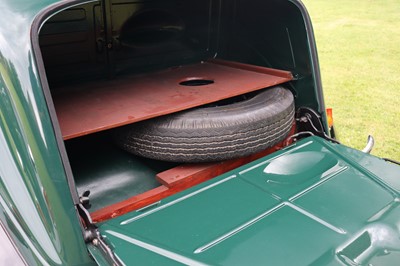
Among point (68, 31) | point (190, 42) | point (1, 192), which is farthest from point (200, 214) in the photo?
point (190, 42)

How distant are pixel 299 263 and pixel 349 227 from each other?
0.26 m

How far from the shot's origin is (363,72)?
6.38 metres

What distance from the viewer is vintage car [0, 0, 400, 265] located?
1.14 metres

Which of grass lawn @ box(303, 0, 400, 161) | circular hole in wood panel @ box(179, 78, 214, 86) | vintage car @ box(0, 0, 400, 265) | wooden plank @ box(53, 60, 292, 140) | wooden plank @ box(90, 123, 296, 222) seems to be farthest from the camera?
grass lawn @ box(303, 0, 400, 161)

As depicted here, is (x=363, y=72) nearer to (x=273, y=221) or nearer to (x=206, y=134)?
(x=206, y=134)

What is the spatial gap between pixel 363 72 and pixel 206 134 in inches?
220

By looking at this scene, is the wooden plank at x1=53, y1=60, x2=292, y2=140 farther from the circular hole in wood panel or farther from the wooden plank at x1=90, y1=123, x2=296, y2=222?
the wooden plank at x1=90, y1=123, x2=296, y2=222

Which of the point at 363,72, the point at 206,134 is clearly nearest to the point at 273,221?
the point at 206,134

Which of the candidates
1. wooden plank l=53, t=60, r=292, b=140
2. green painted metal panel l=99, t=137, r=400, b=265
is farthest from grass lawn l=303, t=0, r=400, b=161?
green painted metal panel l=99, t=137, r=400, b=265

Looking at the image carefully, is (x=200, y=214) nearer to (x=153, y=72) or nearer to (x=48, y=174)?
(x=48, y=174)

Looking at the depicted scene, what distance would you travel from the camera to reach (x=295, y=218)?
1321 mm

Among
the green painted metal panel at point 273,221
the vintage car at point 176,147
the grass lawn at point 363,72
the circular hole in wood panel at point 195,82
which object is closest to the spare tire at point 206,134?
the vintage car at point 176,147

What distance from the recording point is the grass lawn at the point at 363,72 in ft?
13.4

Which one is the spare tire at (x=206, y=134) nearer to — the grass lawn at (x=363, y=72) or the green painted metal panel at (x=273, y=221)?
the green painted metal panel at (x=273, y=221)
